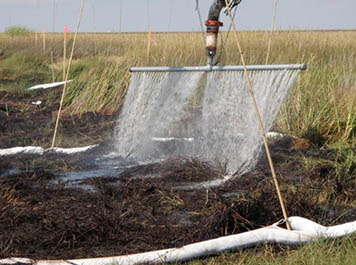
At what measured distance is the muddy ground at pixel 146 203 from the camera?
3.24 metres

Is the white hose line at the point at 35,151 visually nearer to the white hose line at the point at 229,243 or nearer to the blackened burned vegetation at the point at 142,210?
the blackened burned vegetation at the point at 142,210

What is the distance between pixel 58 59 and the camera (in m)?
13.6

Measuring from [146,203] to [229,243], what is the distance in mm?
1020

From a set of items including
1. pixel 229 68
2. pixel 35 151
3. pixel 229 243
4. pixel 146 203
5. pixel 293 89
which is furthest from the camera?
pixel 293 89

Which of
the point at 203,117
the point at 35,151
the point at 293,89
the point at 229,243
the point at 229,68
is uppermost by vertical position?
the point at 229,68

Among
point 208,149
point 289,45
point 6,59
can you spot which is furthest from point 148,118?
point 6,59

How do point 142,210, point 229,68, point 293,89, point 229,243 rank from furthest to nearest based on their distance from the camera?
1. point 293,89
2. point 229,68
3. point 142,210
4. point 229,243

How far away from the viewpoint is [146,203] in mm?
3941

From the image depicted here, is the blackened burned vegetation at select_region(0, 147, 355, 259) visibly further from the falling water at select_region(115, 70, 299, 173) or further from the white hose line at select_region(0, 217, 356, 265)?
the falling water at select_region(115, 70, 299, 173)

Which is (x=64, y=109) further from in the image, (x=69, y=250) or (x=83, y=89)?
(x=69, y=250)

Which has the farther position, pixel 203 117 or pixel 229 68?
pixel 203 117

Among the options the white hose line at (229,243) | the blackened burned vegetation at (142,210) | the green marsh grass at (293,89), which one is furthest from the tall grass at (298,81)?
the white hose line at (229,243)

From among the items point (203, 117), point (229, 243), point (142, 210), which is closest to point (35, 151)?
point (203, 117)

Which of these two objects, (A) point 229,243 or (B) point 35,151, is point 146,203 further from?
(B) point 35,151
